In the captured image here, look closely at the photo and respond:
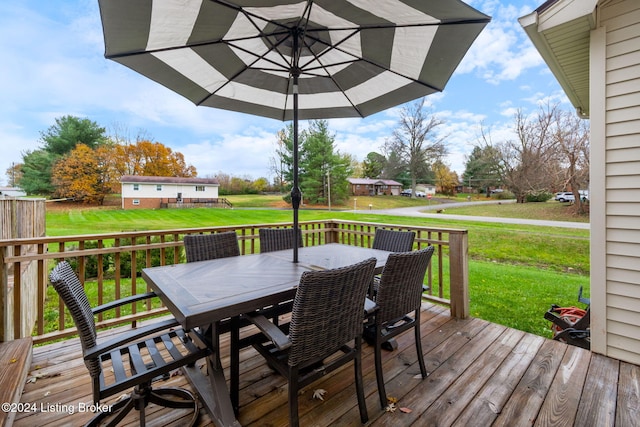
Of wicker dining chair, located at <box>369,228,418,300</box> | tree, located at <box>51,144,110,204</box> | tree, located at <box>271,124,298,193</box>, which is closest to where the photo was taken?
wicker dining chair, located at <box>369,228,418,300</box>

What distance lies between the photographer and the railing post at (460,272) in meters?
3.06

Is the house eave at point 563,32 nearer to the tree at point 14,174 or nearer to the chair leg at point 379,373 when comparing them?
the chair leg at point 379,373

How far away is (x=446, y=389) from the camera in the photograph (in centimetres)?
191

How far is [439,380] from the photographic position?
79.4 inches

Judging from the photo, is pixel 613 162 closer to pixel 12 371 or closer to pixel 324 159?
pixel 12 371

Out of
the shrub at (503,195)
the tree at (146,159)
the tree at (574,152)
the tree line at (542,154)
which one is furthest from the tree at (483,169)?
the tree at (146,159)

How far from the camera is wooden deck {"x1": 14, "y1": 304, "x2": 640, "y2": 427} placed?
5.39ft

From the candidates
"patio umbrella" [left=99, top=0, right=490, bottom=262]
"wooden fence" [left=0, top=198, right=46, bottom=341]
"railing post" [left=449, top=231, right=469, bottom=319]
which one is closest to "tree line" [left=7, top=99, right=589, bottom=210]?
"wooden fence" [left=0, top=198, right=46, bottom=341]

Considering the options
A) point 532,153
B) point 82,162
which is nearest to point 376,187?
Answer: point 532,153

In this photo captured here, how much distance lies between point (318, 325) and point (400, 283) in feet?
2.30

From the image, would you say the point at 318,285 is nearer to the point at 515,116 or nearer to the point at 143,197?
the point at 143,197

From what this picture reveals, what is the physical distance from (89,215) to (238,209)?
23.3 feet

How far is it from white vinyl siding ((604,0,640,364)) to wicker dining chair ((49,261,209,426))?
3.20 m

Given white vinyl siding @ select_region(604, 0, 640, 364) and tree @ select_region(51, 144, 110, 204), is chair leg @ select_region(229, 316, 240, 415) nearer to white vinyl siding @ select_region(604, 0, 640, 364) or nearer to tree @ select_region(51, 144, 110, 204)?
white vinyl siding @ select_region(604, 0, 640, 364)
